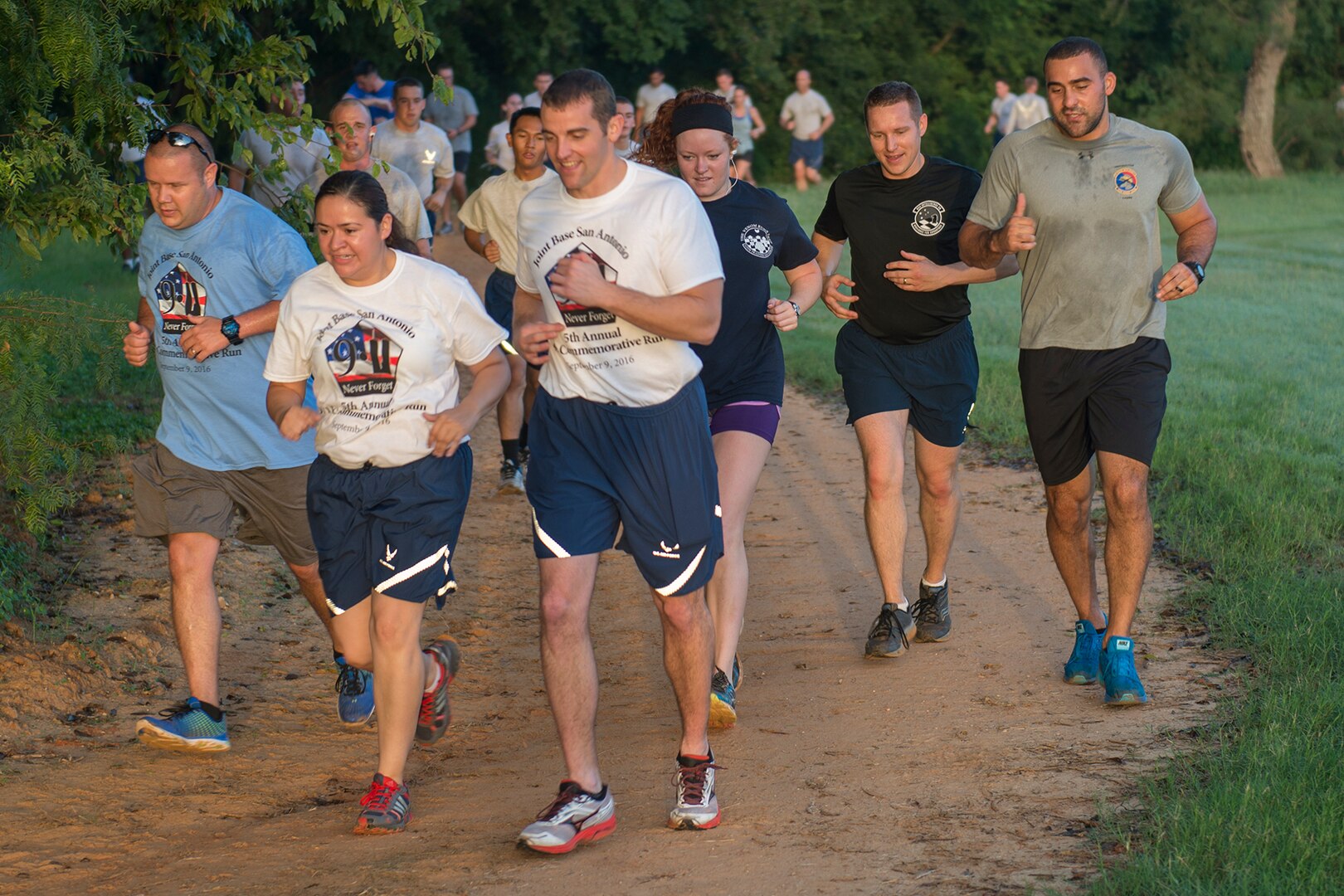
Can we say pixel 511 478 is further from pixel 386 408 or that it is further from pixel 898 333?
pixel 386 408

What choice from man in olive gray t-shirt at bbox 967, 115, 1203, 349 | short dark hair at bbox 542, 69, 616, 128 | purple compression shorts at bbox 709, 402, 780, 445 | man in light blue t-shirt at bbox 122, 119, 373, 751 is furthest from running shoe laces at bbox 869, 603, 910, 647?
short dark hair at bbox 542, 69, 616, 128

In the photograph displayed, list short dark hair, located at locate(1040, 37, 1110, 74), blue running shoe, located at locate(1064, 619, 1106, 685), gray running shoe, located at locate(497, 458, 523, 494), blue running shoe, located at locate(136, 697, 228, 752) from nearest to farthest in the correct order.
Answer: blue running shoe, located at locate(136, 697, 228, 752) < short dark hair, located at locate(1040, 37, 1110, 74) < blue running shoe, located at locate(1064, 619, 1106, 685) < gray running shoe, located at locate(497, 458, 523, 494)

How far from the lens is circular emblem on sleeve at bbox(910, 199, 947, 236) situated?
21.1ft

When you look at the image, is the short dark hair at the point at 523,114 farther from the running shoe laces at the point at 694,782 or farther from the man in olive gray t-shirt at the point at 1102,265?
the running shoe laces at the point at 694,782

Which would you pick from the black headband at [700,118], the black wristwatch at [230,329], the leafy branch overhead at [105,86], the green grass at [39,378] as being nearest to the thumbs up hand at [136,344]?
the black wristwatch at [230,329]

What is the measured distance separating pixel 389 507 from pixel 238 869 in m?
1.19

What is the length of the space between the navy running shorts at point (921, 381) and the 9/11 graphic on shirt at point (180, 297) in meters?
2.65

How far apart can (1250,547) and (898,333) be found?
98.5 inches

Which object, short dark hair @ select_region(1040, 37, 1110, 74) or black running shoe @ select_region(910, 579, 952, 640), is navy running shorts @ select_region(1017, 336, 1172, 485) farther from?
short dark hair @ select_region(1040, 37, 1110, 74)

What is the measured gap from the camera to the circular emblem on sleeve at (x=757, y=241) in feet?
19.7

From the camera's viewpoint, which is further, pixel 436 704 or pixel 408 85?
pixel 408 85

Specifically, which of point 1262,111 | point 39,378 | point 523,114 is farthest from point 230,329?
point 1262,111

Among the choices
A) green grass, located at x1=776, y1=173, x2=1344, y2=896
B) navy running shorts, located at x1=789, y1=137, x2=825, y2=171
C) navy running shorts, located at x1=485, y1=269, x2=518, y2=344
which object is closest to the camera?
green grass, located at x1=776, y1=173, x2=1344, y2=896

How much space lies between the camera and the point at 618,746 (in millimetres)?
5793
